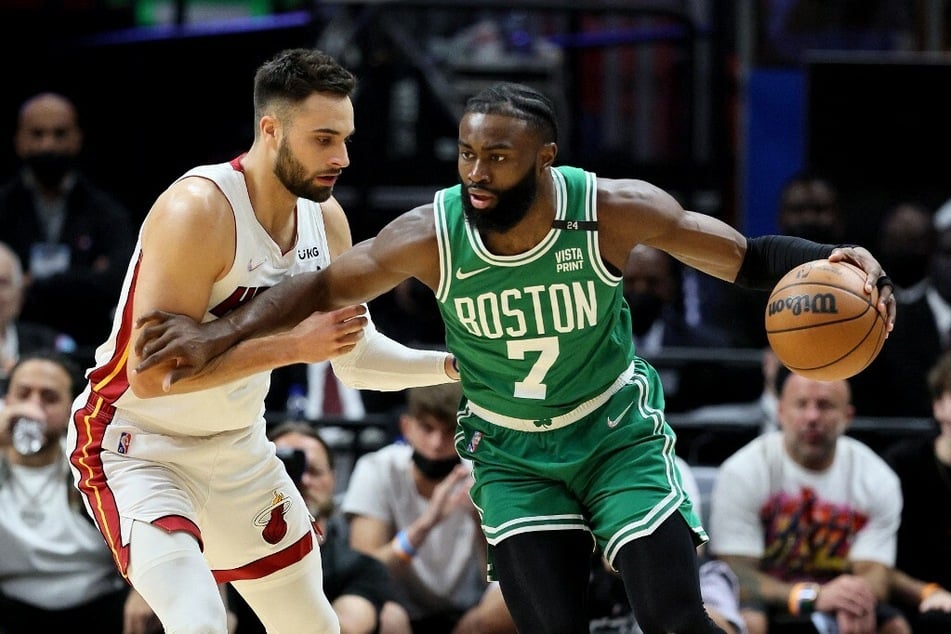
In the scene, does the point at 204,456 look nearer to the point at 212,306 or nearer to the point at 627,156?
the point at 212,306

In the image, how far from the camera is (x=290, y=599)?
4738 mm

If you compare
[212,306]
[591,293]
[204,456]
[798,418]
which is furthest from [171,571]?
[798,418]

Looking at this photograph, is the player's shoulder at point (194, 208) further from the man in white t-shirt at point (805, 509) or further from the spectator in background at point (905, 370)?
the spectator in background at point (905, 370)

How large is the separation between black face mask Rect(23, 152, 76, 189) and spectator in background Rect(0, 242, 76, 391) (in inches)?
30.9

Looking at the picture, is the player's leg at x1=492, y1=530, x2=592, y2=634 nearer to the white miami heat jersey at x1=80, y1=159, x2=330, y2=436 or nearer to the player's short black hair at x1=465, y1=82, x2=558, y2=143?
the white miami heat jersey at x1=80, y1=159, x2=330, y2=436

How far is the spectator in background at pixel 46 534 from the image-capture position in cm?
650

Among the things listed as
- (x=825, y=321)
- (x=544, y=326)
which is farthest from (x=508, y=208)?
(x=825, y=321)

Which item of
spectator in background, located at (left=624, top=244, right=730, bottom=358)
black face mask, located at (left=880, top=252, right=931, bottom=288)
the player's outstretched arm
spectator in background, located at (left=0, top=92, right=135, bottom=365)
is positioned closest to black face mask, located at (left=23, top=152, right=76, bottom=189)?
spectator in background, located at (left=0, top=92, right=135, bottom=365)

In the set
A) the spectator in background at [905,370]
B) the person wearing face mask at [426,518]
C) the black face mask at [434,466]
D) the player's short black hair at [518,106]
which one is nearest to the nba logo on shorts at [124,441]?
the player's short black hair at [518,106]

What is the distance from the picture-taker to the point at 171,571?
4.29m

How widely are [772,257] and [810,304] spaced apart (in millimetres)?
279

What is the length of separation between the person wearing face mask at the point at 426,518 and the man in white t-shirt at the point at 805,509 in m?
1.14

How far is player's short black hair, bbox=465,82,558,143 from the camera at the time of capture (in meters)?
4.52

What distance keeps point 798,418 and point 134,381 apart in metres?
3.47
